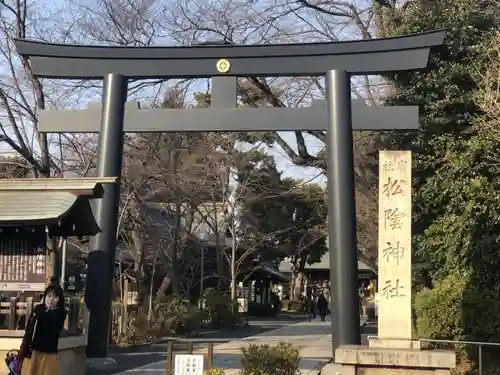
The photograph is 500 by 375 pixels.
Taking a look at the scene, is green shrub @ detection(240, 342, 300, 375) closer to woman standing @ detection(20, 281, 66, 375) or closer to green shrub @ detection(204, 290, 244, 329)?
woman standing @ detection(20, 281, 66, 375)

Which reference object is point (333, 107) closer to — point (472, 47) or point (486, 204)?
point (486, 204)

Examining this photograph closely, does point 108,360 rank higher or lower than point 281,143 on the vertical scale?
lower

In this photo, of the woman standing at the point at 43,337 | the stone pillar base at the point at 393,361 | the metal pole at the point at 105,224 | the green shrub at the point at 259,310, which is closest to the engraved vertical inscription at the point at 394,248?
the stone pillar base at the point at 393,361

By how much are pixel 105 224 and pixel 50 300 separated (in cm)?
501

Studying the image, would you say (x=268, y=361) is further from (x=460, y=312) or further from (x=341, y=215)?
(x=460, y=312)

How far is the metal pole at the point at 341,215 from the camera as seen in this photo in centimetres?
1227

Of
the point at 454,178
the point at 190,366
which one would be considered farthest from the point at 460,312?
the point at 190,366

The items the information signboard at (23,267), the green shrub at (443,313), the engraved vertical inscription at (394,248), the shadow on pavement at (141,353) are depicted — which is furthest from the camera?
the green shrub at (443,313)

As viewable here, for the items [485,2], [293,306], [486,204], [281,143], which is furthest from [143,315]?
[293,306]

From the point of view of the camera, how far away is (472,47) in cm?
1706

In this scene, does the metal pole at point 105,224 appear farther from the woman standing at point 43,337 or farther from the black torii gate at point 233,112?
the woman standing at point 43,337

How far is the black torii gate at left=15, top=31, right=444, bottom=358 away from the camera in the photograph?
41.4 ft

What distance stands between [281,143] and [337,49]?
906 cm

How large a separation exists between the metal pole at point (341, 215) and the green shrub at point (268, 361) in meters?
1.54
